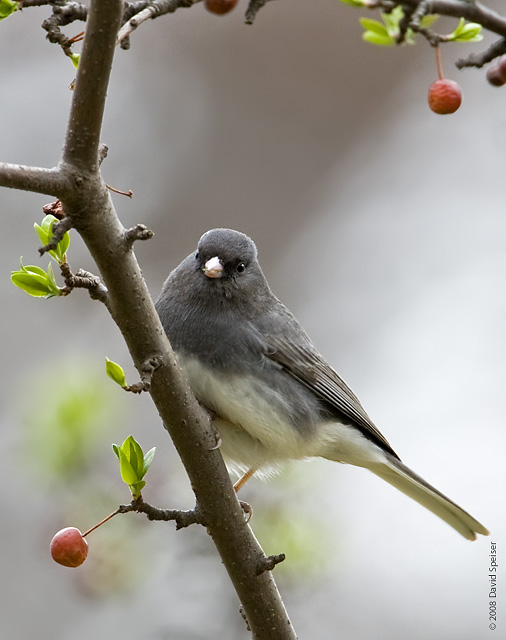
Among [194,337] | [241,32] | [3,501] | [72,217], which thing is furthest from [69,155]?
[241,32]

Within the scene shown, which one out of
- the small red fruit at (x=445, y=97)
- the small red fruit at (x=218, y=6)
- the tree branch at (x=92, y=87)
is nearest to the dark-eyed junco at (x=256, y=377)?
the tree branch at (x=92, y=87)

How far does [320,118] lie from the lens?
5.04 m

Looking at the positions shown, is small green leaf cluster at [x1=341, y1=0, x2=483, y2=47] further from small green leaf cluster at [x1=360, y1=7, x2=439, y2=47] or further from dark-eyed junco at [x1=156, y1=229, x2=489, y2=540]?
dark-eyed junco at [x1=156, y1=229, x2=489, y2=540]

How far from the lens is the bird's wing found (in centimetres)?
275

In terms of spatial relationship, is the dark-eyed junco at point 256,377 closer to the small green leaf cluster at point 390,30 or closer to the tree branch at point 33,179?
the tree branch at point 33,179

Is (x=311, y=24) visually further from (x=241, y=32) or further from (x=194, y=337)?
(x=194, y=337)

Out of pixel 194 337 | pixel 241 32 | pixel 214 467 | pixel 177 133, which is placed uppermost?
pixel 241 32

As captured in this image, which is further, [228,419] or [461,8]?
[228,419]

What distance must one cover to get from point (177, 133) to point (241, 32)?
0.68m

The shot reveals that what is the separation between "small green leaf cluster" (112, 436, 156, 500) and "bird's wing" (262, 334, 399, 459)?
0.91m

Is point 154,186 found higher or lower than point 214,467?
higher

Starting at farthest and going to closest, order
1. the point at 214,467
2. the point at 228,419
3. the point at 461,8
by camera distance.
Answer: the point at 228,419
the point at 214,467
the point at 461,8

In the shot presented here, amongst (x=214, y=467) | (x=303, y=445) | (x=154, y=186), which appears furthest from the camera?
(x=154, y=186)

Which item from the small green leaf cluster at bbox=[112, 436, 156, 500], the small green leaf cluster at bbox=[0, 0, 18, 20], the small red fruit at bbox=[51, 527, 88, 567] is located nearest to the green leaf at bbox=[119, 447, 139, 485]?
the small green leaf cluster at bbox=[112, 436, 156, 500]
